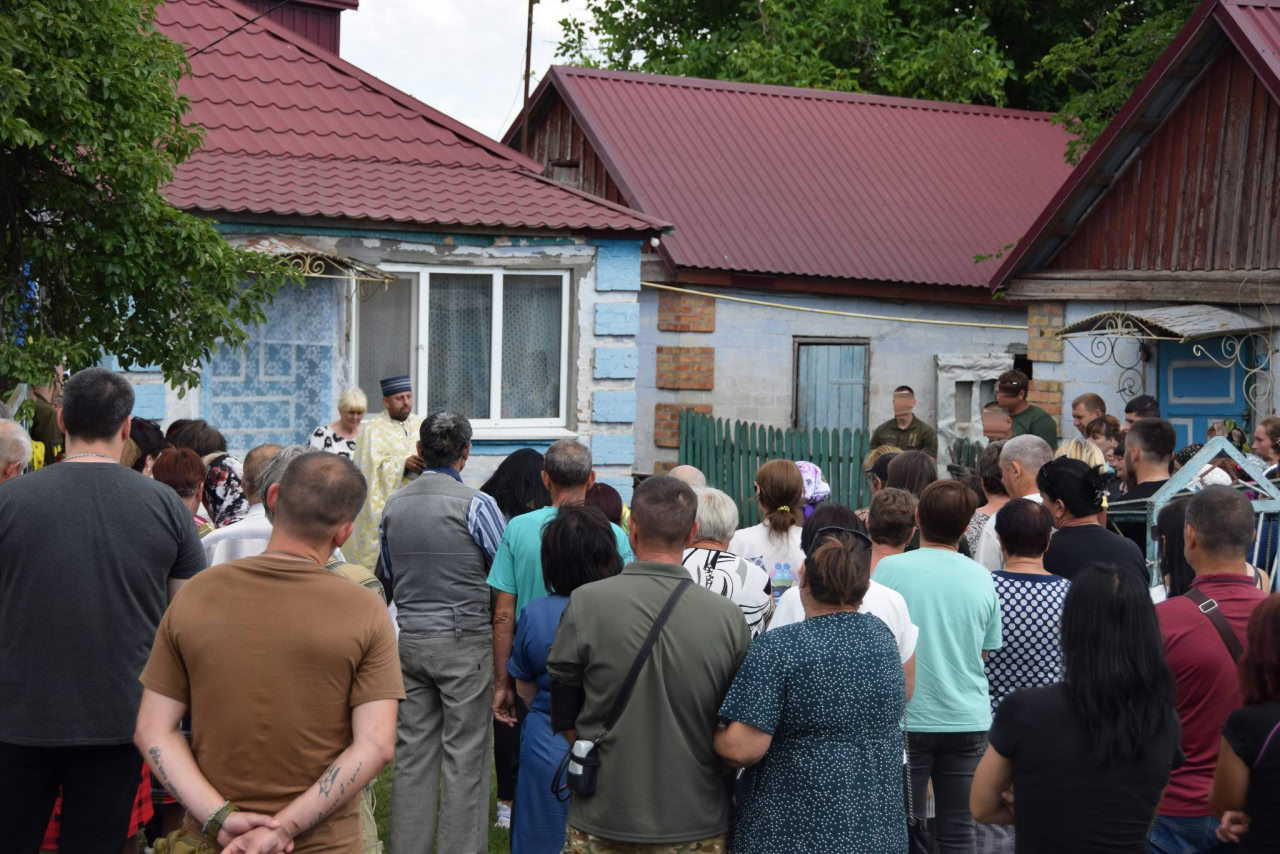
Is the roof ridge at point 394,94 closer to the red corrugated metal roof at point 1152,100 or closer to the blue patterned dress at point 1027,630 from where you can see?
the red corrugated metal roof at point 1152,100

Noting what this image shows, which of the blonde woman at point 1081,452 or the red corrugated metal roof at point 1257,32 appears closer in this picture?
the blonde woman at point 1081,452

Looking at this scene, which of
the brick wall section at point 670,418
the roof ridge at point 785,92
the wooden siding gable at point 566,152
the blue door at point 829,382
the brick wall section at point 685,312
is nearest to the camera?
the brick wall section at point 685,312

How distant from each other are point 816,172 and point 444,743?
13825mm

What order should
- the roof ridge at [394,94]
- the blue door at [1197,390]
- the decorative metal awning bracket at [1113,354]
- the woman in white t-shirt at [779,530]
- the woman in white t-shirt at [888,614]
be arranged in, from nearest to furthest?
the woman in white t-shirt at [888,614]
the woman in white t-shirt at [779,530]
the roof ridge at [394,94]
the blue door at [1197,390]
the decorative metal awning bracket at [1113,354]

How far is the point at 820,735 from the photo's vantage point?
3.89 meters

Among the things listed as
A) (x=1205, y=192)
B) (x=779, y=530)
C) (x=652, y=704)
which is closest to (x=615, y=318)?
(x=1205, y=192)

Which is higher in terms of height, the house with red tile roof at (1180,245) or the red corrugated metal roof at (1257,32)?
the red corrugated metal roof at (1257,32)

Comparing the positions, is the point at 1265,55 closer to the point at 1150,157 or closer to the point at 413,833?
the point at 1150,157

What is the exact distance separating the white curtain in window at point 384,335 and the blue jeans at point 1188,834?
8265mm

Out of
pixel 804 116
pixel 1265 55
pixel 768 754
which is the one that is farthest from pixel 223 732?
pixel 804 116

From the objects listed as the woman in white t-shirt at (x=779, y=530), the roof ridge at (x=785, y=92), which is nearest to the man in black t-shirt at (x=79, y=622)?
the woman in white t-shirt at (x=779, y=530)

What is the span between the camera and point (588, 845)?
13.3 feet

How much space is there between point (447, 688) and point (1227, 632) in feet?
9.82

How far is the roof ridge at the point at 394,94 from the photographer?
12.3 m
